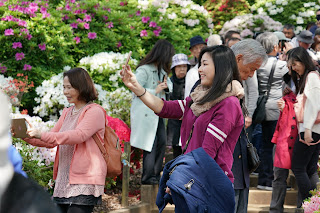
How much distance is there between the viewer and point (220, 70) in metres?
4.11

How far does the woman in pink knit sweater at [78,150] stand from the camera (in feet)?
15.8

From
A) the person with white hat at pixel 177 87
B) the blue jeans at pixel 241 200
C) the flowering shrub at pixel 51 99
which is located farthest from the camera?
the flowering shrub at pixel 51 99

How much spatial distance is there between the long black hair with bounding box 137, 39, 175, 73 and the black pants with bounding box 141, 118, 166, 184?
2.39ft

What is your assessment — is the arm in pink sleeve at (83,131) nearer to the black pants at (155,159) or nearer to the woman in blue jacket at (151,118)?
the woman in blue jacket at (151,118)

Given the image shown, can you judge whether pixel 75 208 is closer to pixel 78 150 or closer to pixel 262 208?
pixel 78 150

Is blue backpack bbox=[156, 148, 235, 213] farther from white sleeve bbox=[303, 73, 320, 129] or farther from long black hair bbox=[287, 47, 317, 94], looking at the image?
long black hair bbox=[287, 47, 317, 94]

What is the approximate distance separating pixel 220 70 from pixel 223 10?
40.7ft

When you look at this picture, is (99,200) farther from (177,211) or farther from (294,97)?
(294,97)

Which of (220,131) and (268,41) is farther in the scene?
(268,41)

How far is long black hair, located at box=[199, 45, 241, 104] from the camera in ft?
13.4

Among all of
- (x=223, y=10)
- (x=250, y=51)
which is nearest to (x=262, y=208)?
(x=250, y=51)

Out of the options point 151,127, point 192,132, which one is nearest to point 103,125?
point 192,132

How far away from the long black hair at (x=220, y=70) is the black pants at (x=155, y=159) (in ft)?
10.4

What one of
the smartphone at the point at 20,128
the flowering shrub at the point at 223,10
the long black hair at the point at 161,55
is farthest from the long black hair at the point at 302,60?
the flowering shrub at the point at 223,10
